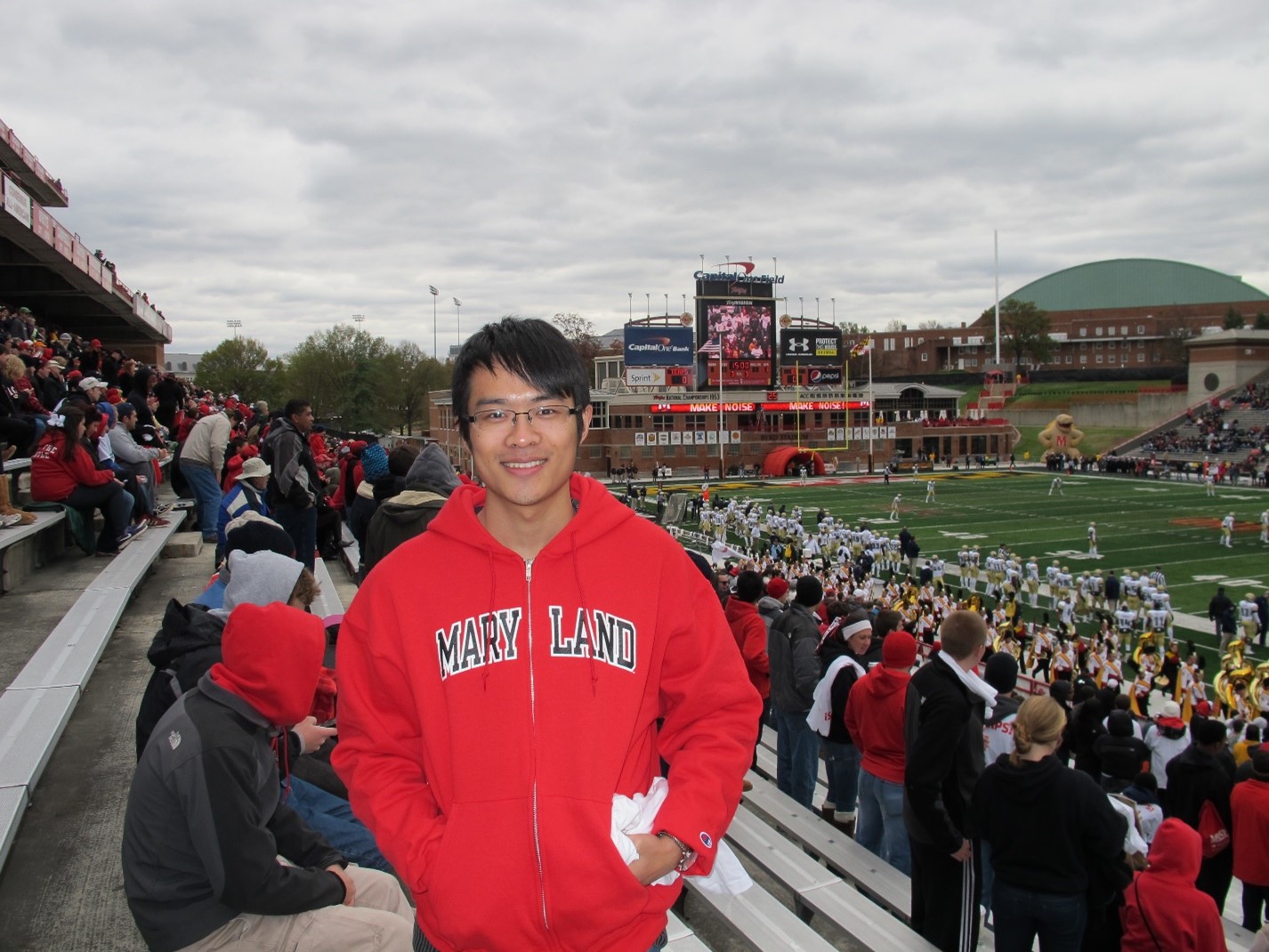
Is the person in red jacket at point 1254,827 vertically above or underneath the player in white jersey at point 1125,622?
above

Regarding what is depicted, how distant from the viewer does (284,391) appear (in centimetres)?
6825

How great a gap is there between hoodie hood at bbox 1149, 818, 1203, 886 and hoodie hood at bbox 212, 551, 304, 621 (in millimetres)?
3543

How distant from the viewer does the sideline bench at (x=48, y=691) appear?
3.36 m

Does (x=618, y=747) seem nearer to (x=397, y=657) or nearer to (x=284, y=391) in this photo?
(x=397, y=657)

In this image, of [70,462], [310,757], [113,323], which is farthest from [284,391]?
[310,757]

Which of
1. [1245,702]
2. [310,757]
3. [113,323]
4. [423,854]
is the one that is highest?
[113,323]

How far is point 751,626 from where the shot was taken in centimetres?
586

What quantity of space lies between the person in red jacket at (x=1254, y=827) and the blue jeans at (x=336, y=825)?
4.76 m

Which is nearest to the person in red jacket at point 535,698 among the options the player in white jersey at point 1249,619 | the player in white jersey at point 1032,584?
the player in white jersey at point 1249,619

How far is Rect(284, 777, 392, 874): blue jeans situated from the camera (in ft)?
10.6

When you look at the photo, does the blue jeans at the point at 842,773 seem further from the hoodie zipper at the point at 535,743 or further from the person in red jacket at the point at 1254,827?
the hoodie zipper at the point at 535,743

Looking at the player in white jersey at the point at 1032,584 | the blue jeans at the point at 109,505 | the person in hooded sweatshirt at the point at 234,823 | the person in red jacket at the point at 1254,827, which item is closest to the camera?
the person in hooded sweatshirt at the point at 234,823

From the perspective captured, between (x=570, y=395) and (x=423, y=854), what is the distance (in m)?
0.94

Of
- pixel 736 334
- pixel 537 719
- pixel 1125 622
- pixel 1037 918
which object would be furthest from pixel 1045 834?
pixel 736 334
